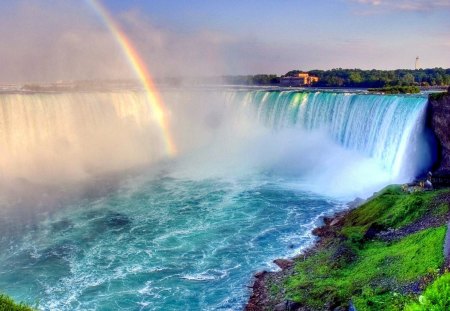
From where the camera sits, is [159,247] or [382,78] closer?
[159,247]

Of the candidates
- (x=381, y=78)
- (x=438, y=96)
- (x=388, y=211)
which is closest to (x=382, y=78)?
(x=381, y=78)

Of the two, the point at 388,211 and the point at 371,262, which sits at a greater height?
the point at 388,211

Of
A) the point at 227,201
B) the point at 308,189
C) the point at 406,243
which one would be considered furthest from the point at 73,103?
the point at 406,243

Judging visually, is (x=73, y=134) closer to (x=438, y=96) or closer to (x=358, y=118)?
(x=358, y=118)

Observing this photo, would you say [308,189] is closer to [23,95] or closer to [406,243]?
[406,243]

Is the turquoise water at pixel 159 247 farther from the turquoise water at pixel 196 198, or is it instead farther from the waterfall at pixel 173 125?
the waterfall at pixel 173 125

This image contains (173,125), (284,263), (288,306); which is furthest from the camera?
(173,125)
